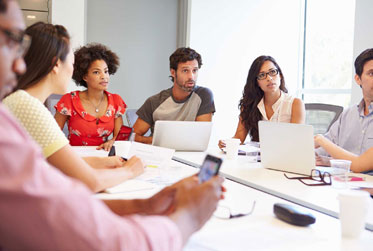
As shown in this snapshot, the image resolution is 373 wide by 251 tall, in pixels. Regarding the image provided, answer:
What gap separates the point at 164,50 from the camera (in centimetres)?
566

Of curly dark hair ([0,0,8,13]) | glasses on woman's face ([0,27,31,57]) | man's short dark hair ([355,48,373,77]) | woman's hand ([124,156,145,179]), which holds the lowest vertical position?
woman's hand ([124,156,145,179])

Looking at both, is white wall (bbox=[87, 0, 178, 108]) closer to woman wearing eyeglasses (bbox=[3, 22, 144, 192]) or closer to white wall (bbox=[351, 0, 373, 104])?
white wall (bbox=[351, 0, 373, 104])

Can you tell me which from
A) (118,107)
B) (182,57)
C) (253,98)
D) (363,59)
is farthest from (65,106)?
(363,59)

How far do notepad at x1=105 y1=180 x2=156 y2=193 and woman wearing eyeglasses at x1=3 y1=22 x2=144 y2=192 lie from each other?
2 cm

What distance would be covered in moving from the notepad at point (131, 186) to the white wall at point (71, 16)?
10.7ft

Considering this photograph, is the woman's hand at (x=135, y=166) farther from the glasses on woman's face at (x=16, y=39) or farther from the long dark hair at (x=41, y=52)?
the glasses on woman's face at (x=16, y=39)

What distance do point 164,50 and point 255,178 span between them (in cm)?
410

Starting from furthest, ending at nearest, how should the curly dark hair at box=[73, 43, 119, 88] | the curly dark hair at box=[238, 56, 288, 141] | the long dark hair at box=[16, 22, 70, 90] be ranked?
the curly dark hair at box=[73, 43, 119, 88] < the curly dark hair at box=[238, 56, 288, 141] < the long dark hair at box=[16, 22, 70, 90]

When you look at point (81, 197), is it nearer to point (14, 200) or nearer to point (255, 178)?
point (14, 200)

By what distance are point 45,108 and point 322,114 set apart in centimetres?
247

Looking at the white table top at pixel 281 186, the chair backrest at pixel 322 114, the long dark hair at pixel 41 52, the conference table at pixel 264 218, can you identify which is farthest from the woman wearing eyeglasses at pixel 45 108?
the chair backrest at pixel 322 114

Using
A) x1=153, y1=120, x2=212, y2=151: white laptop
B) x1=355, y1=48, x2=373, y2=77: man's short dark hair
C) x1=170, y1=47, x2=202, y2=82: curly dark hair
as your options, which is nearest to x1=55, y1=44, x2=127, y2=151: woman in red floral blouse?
x1=170, y1=47, x2=202, y2=82: curly dark hair

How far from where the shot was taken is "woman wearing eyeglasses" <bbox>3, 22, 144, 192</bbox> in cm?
135

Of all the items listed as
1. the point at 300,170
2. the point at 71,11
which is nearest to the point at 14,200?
the point at 300,170
